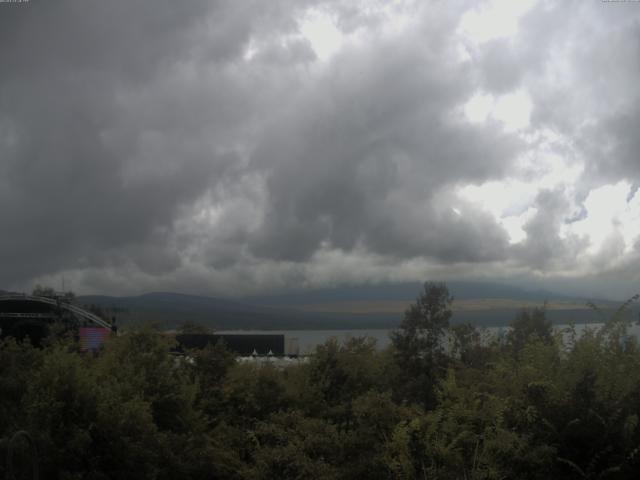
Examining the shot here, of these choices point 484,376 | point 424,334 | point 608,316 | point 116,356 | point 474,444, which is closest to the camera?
point 474,444

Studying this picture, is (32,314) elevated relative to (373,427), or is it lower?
elevated

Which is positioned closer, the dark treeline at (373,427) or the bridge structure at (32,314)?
the dark treeline at (373,427)

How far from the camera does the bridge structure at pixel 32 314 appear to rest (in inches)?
2253

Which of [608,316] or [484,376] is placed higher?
[608,316]

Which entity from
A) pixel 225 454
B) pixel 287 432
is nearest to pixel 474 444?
pixel 287 432

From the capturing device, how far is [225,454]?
1234 cm

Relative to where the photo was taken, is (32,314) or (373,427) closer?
(373,427)

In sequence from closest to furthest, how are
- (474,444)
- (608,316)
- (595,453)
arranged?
(595,453)
(474,444)
(608,316)

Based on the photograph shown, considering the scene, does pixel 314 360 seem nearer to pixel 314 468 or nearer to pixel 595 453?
pixel 314 468

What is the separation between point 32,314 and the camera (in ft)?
191

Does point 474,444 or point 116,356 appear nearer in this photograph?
point 474,444

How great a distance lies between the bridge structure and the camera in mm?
57231

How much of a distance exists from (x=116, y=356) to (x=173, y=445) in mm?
4455

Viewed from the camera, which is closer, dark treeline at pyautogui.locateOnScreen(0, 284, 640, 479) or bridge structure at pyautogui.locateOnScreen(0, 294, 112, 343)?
dark treeline at pyautogui.locateOnScreen(0, 284, 640, 479)
